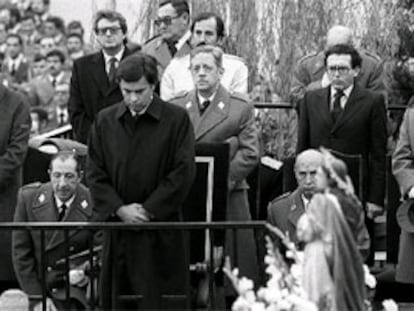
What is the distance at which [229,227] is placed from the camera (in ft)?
45.6

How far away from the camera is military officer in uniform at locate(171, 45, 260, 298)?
16.3 meters

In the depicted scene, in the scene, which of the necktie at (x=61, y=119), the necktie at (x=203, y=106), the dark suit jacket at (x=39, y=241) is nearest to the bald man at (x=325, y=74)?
the necktie at (x=203, y=106)

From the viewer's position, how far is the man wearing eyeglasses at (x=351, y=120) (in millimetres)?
16844

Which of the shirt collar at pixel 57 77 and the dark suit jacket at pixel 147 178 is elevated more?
the shirt collar at pixel 57 77

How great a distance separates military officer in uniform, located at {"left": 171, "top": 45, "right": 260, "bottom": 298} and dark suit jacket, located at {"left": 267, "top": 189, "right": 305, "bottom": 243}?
407 millimetres

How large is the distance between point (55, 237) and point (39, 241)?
0.48 feet

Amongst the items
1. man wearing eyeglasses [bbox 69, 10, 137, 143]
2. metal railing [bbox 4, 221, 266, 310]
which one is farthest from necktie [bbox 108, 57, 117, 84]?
metal railing [bbox 4, 221, 266, 310]

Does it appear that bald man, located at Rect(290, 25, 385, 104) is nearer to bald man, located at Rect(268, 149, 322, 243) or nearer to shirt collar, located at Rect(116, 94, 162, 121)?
bald man, located at Rect(268, 149, 322, 243)

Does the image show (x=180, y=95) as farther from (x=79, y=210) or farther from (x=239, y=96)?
(x=79, y=210)

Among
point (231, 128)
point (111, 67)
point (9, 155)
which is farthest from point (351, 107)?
point (9, 155)

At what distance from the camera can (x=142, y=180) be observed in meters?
15.0

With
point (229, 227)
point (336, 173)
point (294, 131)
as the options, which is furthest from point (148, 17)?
point (336, 173)

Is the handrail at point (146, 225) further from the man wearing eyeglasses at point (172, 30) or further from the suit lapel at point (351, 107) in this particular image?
the man wearing eyeglasses at point (172, 30)

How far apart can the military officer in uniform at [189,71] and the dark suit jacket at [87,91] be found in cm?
42
